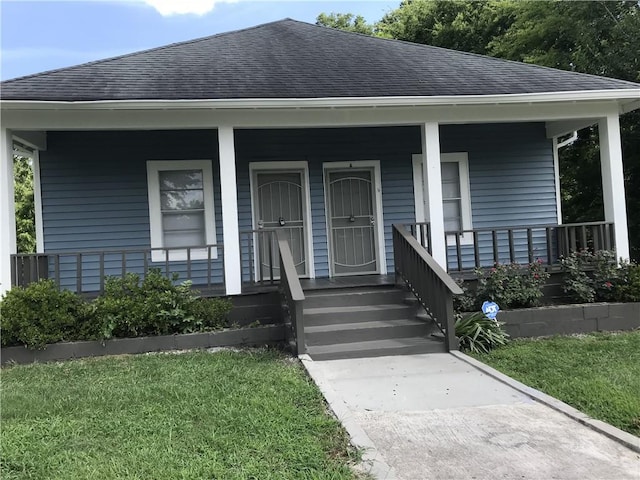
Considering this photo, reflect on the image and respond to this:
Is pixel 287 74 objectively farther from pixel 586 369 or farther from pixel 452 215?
pixel 586 369

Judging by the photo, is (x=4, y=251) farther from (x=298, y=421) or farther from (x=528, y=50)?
(x=528, y=50)

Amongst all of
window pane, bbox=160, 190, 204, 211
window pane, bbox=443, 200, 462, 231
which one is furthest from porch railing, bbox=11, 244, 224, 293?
window pane, bbox=443, 200, 462, 231

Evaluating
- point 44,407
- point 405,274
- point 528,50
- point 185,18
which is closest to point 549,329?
point 405,274

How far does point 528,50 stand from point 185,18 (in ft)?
37.7

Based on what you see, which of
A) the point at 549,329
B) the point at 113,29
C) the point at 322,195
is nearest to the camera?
the point at 549,329

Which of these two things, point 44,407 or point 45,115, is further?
point 45,115

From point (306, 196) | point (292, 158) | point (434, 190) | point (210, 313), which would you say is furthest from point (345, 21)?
point (210, 313)

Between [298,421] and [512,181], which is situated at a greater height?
[512,181]

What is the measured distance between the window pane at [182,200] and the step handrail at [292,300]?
2.27 metres

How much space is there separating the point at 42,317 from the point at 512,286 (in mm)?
5782

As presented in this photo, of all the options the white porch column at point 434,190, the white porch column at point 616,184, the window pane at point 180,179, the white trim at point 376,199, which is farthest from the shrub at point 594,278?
the window pane at point 180,179

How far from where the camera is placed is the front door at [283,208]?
8562 millimetres

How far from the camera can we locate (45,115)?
654cm

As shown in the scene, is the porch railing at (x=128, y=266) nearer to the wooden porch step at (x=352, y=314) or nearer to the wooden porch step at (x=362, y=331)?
the wooden porch step at (x=352, y=314)
